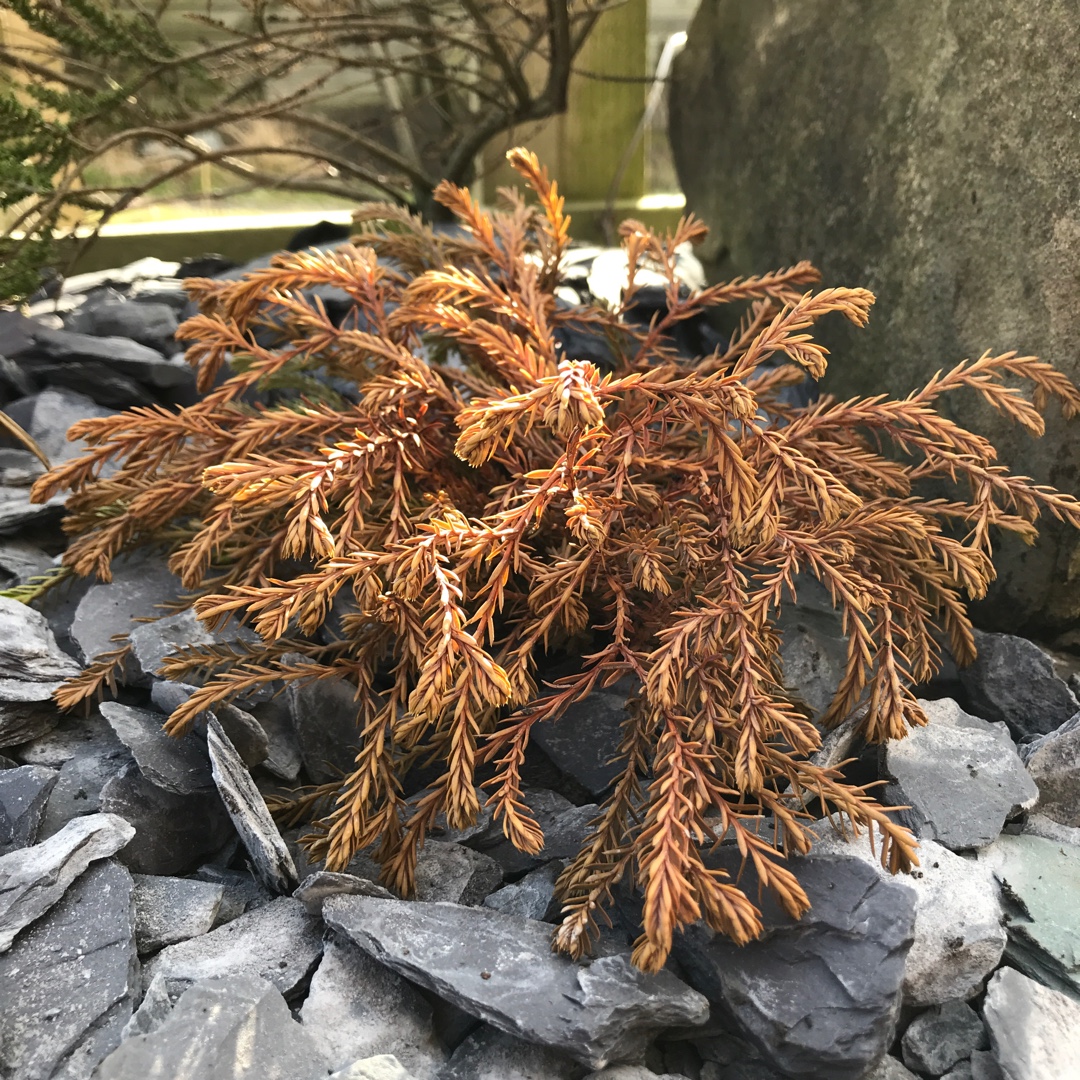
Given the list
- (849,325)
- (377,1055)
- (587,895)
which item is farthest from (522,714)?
(849,325)

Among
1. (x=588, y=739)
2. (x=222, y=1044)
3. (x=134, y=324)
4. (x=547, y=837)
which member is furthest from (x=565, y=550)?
(x=134, y=324)

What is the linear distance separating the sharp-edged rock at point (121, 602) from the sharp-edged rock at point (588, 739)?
2.58 ft

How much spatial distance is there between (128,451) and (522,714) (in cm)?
101

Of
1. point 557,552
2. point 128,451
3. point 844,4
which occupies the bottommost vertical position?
point 557,552

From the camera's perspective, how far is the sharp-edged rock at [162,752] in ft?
4.86

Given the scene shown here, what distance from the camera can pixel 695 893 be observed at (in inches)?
46.2

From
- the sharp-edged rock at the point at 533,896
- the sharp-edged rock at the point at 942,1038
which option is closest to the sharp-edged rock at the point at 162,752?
the sharp-edged rock at the point at 533,896

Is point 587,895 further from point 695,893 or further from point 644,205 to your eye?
point 644,205

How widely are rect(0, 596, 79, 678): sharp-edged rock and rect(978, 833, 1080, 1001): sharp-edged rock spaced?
1.62m

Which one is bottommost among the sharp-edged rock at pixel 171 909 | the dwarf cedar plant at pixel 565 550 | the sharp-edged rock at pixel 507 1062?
the sharp-edged rock at pixel 507 1062

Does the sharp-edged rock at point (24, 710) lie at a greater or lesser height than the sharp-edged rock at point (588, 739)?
greater

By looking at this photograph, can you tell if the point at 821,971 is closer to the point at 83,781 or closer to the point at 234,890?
the point at 234,890

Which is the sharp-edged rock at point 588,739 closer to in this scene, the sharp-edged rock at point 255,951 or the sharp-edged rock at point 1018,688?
the sharp-edged rock at point 255,951

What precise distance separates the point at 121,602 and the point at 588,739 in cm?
99
